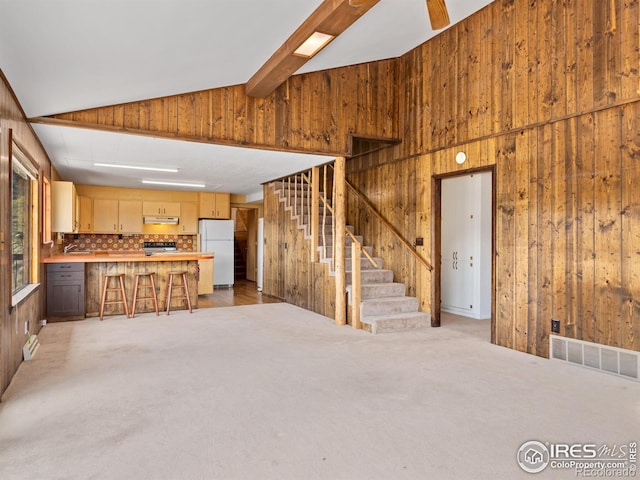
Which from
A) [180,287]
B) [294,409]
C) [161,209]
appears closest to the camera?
[294,409]

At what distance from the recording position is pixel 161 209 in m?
9.55

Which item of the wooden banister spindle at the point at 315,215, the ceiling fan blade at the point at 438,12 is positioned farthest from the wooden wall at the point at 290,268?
the ceiling fan blade at the point at 438,12

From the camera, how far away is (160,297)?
693cm

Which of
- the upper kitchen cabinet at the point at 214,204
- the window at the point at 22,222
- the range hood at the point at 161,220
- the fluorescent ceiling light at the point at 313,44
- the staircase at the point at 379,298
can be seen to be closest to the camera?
the fluorescent ceiling light at the point at 313,44

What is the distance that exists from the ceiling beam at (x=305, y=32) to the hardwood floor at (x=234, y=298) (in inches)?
170

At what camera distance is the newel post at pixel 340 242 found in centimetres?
585

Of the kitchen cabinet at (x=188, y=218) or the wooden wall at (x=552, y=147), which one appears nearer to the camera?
the wooden wall at (x=552, y=147)

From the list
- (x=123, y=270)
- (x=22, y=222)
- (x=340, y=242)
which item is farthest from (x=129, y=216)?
(x=340, y=242)

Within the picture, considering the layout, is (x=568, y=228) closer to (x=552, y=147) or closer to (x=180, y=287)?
(x=552, y=147)

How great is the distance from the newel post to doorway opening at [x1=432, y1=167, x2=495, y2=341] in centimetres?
153

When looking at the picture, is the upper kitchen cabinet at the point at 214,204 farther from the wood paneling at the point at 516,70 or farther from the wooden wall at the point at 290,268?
the wood paneling at the point at 516,70

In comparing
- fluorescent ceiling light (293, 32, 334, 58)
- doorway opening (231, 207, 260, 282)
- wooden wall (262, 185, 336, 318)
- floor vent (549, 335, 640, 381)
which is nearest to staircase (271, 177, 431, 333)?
wooden wall (262, 185, 336, 318)

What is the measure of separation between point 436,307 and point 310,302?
7.12 feet

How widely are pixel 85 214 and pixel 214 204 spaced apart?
280cm
